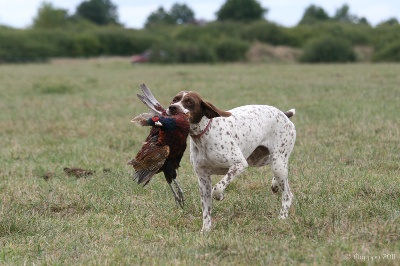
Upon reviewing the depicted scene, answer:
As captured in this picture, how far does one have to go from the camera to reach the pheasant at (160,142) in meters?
5.34

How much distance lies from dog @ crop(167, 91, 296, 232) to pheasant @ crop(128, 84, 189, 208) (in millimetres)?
122

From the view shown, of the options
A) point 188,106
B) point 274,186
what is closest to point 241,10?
point 274,186

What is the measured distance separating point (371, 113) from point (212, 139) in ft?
24.0

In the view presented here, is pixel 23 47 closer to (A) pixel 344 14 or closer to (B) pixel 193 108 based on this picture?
(B) pixel 193 108

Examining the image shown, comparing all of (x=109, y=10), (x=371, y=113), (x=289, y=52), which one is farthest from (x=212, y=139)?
(x=109, y=10)

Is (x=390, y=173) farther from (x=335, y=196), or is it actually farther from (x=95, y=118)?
(x=95, y=118)

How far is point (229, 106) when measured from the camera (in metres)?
14.6

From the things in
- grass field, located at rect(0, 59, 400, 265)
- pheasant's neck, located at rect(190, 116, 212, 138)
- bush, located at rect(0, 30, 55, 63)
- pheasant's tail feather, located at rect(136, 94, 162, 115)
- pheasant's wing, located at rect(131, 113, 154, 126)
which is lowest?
bush, located at rect(0, 30, 55, 63)

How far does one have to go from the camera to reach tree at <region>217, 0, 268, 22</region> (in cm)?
7975

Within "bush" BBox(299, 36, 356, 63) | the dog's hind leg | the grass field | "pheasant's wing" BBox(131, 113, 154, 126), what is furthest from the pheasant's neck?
"bush" BBox(299, 36, 356, 63)

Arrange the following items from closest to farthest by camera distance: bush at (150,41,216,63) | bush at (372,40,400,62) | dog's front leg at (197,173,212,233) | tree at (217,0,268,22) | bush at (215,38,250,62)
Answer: dog's front leg at (197,173,212,233) < bush at (372,40,400,62) < bush at (150,41,216,63) < bush at (215,38,250,62) < tree at (217,0,268,22)

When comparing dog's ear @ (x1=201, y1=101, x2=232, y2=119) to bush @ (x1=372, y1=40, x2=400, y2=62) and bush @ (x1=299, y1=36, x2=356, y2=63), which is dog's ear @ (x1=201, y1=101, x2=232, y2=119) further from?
bush @ (x1=299, y1=36, x2=356, y2=63)

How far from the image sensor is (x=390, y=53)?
4022 centimetres

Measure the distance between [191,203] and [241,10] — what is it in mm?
74769
